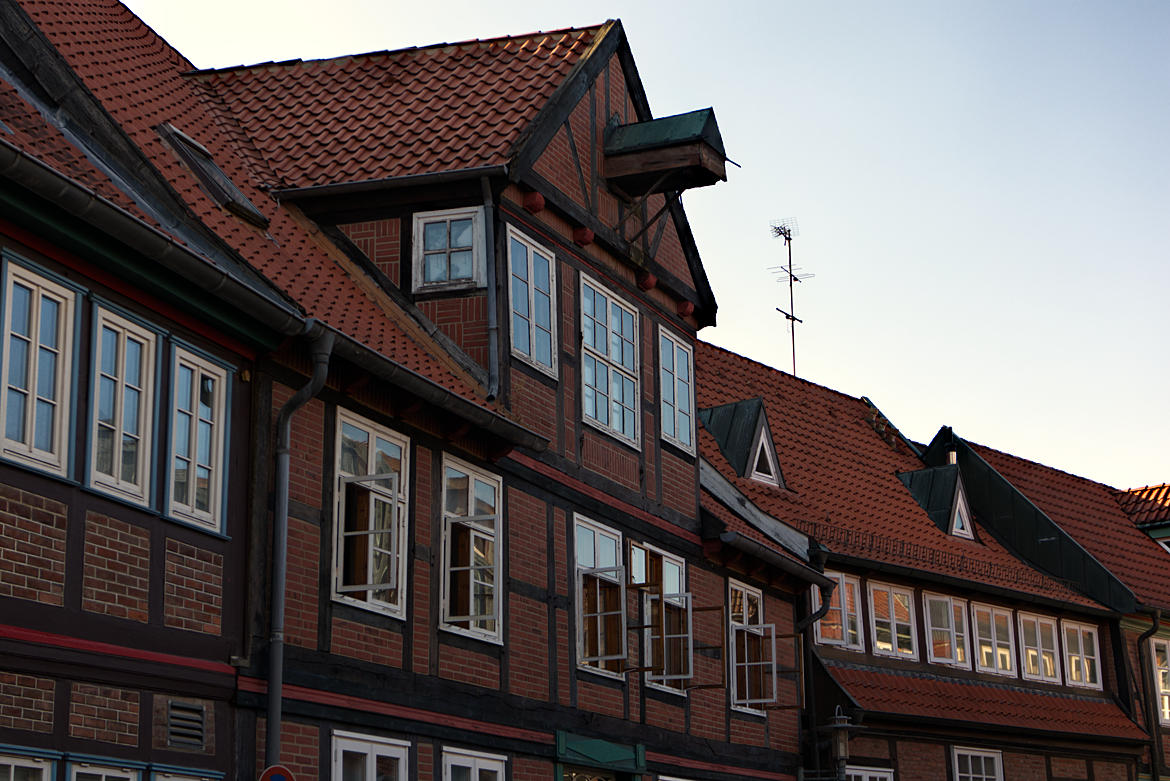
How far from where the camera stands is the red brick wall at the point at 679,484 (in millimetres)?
21406

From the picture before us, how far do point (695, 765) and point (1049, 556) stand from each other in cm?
1293

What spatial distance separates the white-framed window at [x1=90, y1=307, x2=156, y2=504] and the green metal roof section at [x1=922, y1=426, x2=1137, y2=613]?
2236cm

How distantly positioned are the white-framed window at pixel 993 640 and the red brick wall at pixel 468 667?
13497mm

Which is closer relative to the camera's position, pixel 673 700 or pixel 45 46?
pixel 45 46

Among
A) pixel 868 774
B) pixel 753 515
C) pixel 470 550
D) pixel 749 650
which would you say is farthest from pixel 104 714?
pixel 868 774

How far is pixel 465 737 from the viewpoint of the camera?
16.1 meters

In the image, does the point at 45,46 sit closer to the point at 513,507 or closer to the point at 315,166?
the point at 315,166

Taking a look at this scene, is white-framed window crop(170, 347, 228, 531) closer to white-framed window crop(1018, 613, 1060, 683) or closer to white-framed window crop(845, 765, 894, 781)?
white-framed window crop(845, 765, 894, 781)

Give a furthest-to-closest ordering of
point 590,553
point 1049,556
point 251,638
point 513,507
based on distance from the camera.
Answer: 1. point 1049,556
2. point 590,553
3. point 513,507
4. point 251,638

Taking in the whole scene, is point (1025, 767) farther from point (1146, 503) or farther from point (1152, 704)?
point (1146, 503)

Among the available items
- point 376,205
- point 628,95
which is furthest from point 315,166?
point 628,95

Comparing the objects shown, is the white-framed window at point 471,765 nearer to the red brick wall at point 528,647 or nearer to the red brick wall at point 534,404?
the red brick wall at point 528,647

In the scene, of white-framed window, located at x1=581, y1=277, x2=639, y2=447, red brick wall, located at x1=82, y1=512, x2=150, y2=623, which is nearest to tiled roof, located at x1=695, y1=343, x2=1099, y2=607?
white-framed window, located at x1=581, y1=277, x2=639, y2=447

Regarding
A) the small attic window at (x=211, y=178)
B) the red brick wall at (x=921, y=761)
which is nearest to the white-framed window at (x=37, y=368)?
the small attic window at (x=211, y=178)
